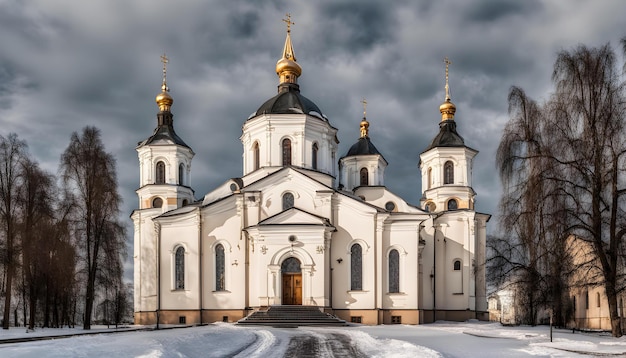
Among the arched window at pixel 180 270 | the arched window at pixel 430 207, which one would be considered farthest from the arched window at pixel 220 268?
the arched window at pixel 430 207

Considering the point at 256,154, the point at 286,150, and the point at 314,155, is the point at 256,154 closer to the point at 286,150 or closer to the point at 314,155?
the point at 286,150

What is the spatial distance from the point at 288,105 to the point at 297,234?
10.2 meters

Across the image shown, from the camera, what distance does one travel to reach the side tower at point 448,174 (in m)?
43.2

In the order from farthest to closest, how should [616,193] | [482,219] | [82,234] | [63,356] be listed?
[482,219], [82,234], [616,193], [63,356]

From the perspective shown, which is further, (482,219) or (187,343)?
(482,219)

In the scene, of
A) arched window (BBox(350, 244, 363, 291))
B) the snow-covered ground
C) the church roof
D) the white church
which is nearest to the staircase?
the white church

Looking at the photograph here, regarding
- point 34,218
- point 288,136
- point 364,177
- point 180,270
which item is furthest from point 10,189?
point 364,177

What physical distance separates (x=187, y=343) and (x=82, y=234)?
16.4 metres

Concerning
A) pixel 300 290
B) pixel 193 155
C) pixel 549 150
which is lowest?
pixel 300 290

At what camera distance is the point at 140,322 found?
40375mm

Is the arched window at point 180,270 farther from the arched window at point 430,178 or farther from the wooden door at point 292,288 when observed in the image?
the arched window at point 430,178

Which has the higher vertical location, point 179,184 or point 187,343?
point 179,184

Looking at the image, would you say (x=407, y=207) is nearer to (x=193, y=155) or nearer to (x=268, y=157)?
(x=268, y=157)

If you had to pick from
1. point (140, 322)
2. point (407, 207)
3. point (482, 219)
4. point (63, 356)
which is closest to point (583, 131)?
point (63, 356)
